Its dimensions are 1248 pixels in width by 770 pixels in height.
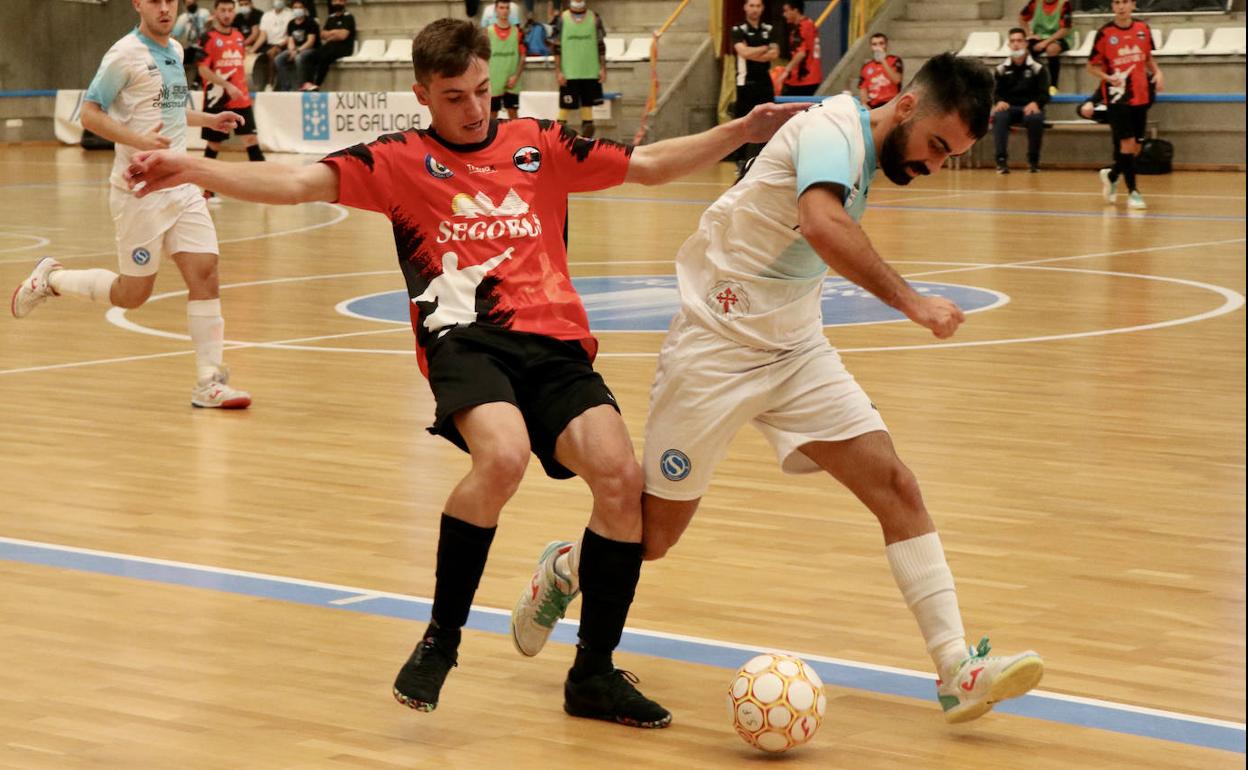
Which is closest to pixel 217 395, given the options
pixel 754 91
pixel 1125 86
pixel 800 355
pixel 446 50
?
pixel 446 50

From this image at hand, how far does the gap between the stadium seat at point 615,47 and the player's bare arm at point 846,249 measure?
24321mm

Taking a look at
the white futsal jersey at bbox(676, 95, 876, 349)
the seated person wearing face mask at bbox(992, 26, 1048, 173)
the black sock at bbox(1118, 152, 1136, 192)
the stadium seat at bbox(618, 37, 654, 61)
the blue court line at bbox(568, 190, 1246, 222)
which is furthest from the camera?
the stadium seat at bbox(618, 37, 654, 61)

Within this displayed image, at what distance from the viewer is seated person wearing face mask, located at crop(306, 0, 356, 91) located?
94.9 ft

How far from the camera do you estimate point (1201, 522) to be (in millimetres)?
6012

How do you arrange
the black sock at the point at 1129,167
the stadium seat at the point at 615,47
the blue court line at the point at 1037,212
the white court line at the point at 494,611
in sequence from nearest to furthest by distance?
the white court line at the point at 494,611, the blue court line at the point at 1037,212, the black sock at the point at 1129,167, the stadium seat at the point at 615,47

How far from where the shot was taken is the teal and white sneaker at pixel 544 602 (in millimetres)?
4434

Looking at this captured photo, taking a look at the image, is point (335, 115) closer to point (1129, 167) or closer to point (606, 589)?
point (1129, 167)

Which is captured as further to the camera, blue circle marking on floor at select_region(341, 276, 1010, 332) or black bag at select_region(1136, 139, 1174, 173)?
black bag at select_region(1136, 139, 1174, 173)

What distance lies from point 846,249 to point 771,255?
16.1 inches

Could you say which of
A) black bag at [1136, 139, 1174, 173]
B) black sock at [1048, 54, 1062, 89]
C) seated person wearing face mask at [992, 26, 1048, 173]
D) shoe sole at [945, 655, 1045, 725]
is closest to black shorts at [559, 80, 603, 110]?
seated person wearing face mask at [992, 26, 1048, 173]

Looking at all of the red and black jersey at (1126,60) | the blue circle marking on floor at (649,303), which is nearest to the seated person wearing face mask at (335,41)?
the red and black jersey at (1126,60)

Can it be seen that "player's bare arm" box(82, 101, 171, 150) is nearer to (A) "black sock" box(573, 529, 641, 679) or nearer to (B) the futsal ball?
(A) "black sock" box(573, 529, 641, 679)

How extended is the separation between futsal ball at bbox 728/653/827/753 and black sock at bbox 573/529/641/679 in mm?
345

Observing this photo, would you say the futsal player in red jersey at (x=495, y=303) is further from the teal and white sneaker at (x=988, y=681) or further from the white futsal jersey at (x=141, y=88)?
the white futsal jersey at (x=141, y=88)
